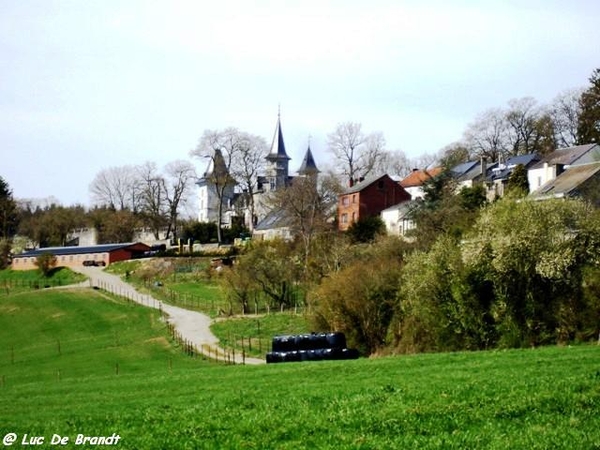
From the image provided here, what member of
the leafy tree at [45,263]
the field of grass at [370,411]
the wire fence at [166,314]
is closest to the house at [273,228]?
the wire fence at [166,314]

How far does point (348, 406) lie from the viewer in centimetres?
1330

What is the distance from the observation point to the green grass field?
36.0ft

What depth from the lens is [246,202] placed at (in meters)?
110

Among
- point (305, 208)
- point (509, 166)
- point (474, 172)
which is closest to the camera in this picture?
point (509, 166)

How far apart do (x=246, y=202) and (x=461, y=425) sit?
326 ft

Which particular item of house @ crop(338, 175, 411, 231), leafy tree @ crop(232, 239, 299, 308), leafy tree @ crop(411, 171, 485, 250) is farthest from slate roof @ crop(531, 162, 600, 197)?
house @ crop(338, 175, 411, 231)

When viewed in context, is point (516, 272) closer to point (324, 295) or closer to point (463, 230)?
point (463, 230)

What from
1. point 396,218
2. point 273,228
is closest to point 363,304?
point 396,218

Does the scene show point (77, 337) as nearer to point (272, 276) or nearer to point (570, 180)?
point (272, 276)

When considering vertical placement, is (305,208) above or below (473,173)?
below

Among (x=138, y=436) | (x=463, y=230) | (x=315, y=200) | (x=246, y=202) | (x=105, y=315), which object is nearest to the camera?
(x=138, y=436)

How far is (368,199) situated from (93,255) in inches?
1427

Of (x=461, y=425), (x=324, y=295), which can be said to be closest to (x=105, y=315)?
(x=324, y=295)

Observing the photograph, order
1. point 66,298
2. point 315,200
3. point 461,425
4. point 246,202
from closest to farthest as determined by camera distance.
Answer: point 461,425
point 66,298
point 315,200
point 246,202
